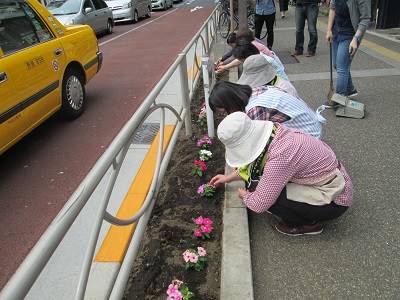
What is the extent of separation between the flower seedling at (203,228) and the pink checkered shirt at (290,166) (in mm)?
394

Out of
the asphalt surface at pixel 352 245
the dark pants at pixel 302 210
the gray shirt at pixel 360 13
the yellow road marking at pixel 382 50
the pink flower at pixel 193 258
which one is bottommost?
the asphalt surface at pixel 352 245

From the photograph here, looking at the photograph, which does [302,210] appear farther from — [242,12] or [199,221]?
[242,12]

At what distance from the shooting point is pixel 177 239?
8.54 ft

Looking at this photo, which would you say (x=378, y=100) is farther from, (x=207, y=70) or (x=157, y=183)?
(x=157, y=183)

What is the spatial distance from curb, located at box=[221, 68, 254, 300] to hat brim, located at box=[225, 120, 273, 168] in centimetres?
57

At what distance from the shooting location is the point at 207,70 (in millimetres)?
4180

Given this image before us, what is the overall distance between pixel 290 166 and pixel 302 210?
1.12 feet

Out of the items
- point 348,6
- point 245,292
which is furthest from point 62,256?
point 348,6

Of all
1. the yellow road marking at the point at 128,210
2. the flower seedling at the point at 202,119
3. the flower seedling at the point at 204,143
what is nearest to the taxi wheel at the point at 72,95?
the yellow road marking at the point at 128,210

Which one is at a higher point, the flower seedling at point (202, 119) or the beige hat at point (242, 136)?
the beige hat at point (242, 136)

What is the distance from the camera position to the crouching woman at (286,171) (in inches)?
84.7

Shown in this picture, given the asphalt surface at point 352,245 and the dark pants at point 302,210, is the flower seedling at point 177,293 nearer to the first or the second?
the asphalt surface at point 352,245

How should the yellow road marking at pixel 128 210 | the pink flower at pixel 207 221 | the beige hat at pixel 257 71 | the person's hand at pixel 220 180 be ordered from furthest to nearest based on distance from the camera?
the beige hat at pixel 257 71, the person's hand at pixel 220 180, the pink flower at pixel 207 221, the yellow road marking at pixel 128 210

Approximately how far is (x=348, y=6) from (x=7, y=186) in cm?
393
